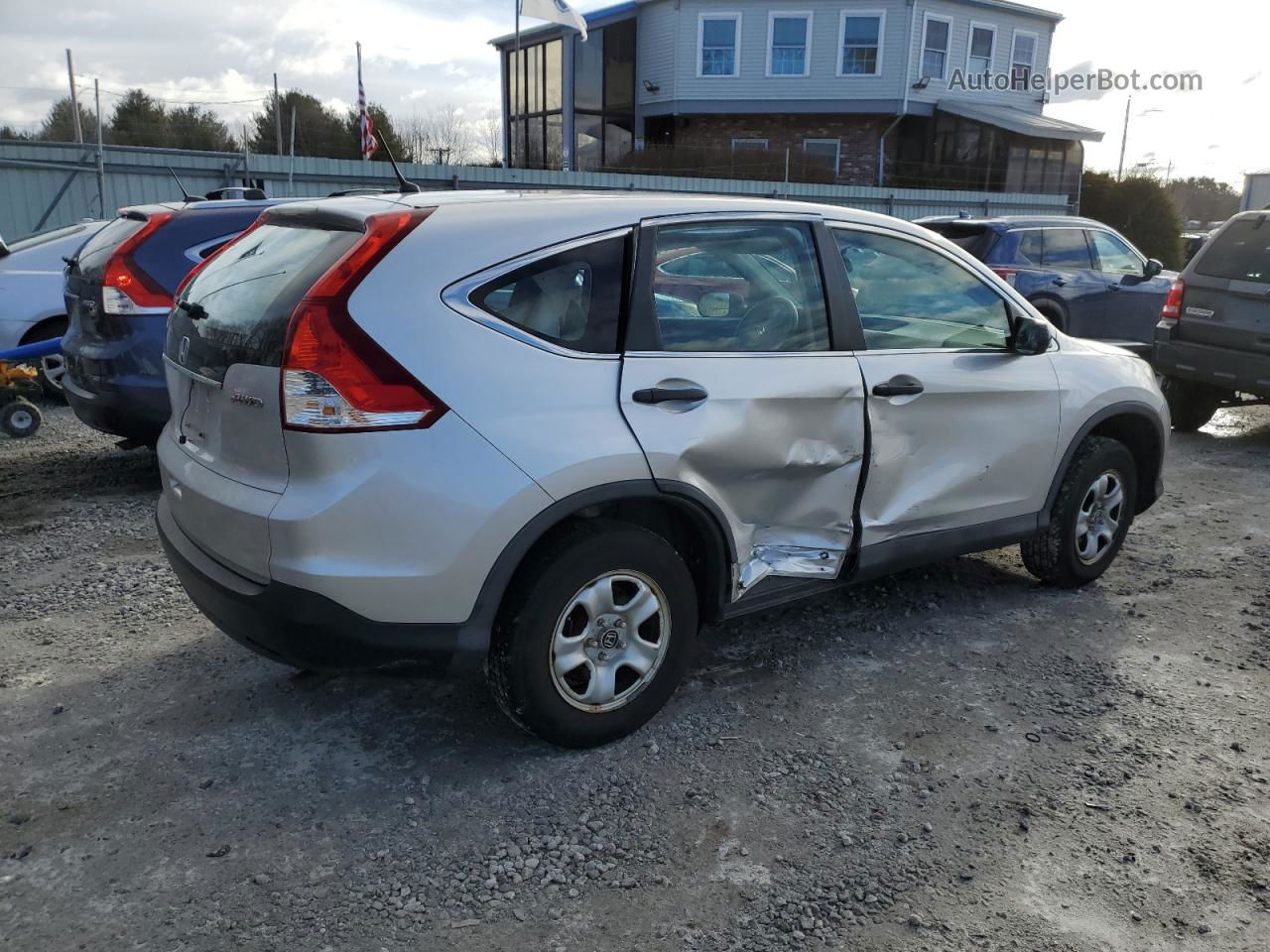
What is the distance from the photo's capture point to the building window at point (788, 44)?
30.2 metres

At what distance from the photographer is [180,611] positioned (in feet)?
15.0

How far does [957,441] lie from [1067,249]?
8236 mm

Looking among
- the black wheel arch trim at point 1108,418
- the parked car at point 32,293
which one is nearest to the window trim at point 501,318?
the black wheel arch trim at point 1108,418

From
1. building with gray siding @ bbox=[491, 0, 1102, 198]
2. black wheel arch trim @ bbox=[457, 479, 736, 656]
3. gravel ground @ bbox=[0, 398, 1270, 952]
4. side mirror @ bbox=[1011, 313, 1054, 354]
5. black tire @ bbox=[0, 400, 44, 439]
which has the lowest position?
gravel ground @ bbox=[0, 398, 1270, 952]

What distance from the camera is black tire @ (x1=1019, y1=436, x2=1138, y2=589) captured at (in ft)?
15.6

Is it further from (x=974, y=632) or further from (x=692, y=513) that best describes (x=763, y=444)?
(x=974, y=632)

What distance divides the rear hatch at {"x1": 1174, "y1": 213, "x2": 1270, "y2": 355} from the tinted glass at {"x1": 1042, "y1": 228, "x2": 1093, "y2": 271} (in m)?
2.65

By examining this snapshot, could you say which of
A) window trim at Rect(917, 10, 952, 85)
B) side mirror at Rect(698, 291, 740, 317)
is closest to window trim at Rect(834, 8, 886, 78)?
window trim at Rect(917, 10, 952, 85)

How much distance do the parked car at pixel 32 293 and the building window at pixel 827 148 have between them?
2575cm

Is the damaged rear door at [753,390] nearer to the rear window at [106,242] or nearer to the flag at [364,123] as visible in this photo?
the rear window at [106,242]

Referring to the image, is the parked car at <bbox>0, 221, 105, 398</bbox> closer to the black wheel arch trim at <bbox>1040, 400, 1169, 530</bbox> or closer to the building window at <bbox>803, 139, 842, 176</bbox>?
the black wheel arch trim at <bbox>1040, 400, 1169, 530</bbox>

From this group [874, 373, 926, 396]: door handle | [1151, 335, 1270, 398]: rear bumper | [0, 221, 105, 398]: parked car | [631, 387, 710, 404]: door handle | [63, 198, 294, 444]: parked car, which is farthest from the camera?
[0, 221, 105, 398]: parked car

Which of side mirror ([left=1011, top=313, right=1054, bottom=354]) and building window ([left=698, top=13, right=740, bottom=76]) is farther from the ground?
building window ([left=698, top=13, right=740, bottom=76])

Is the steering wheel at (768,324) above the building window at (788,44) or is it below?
below
